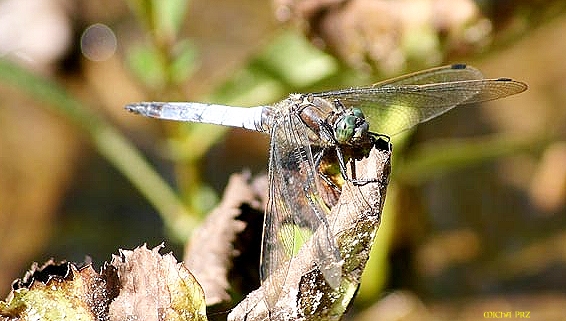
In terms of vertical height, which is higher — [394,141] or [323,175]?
[394,141]

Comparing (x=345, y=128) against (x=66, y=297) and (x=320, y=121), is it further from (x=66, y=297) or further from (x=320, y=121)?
(x=66, y=297)

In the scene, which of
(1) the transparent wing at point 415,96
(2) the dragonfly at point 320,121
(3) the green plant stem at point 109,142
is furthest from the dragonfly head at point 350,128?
(3) the green plant stem at point 109,142

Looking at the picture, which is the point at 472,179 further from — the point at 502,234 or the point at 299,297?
the point at 299,297

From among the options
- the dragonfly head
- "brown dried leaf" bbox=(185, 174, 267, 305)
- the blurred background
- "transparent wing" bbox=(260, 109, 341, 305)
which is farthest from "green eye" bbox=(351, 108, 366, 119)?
the blurred background

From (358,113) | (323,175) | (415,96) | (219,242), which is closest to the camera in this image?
(219,242)

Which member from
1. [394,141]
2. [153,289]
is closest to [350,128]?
[153,289]

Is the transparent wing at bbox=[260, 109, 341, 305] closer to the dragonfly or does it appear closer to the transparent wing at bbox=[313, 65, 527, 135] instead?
the dragonfly
